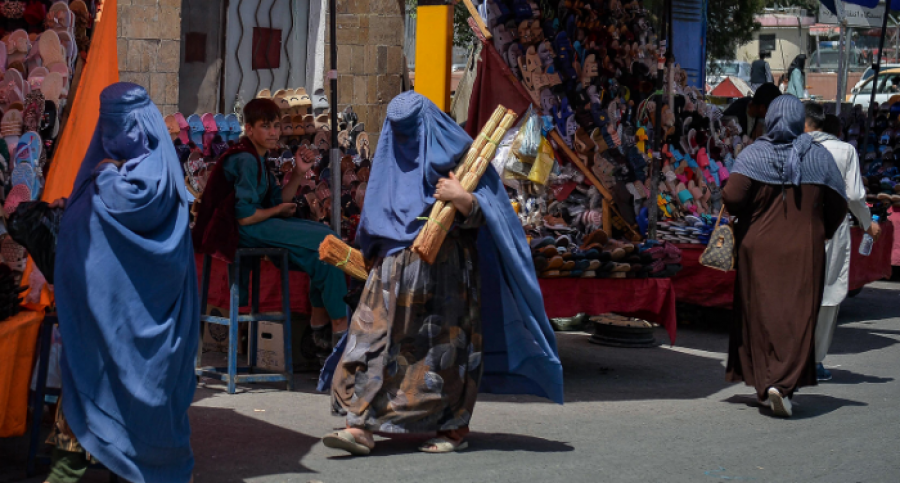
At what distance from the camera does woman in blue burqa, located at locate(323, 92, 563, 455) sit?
4.88 m

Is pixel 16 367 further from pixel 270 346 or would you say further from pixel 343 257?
pixel 270 346

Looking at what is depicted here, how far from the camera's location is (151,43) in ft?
37.0

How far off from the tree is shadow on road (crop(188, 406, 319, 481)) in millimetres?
20314

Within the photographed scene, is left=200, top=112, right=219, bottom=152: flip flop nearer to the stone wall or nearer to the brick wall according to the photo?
the stone wall

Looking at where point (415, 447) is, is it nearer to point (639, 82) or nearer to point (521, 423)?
point (521, 423)

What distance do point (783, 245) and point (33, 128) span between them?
4.06 m

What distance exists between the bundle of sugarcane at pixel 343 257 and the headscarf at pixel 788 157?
247 centimetres

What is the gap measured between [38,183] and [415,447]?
2073 millimetres

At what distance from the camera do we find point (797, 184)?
247 inches

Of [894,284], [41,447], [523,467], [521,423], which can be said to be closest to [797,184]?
[521,423]

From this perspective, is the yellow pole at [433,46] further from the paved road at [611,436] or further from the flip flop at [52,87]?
the flip flop at [52,87]

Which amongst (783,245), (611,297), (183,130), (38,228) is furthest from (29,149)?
(783,245)

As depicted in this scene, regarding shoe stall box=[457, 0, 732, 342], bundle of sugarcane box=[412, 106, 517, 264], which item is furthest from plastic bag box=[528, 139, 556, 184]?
bundle of sugarcane box=[412, 106, 517, 264]

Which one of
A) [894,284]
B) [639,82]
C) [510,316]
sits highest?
[639,82]
